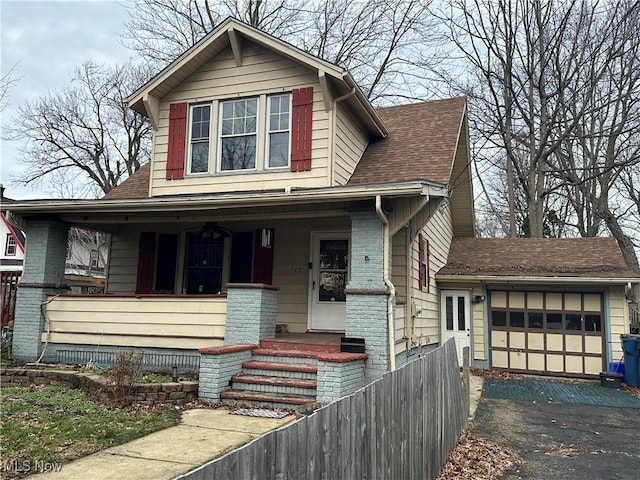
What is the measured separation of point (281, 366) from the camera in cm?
737

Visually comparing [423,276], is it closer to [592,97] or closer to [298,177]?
[298,177]

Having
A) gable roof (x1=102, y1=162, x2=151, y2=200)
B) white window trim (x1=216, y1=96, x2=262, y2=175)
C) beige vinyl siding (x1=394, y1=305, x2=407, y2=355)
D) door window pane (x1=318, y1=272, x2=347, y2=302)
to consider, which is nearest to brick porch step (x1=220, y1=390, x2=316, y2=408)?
beige vinyl siding (x1=394, y1=305, x2=407, y2=355)

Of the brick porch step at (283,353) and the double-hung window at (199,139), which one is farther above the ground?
the double-hung window at (199,139)

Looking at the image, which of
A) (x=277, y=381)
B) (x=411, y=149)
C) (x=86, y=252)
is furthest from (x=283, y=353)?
(x=86, y=252)

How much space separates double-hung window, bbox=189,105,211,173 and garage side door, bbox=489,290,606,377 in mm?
8157

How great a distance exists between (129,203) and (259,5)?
15355 mm

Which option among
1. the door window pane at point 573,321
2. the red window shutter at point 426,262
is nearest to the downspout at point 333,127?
the red window shutter at point 426,262

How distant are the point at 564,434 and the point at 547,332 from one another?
6252mm

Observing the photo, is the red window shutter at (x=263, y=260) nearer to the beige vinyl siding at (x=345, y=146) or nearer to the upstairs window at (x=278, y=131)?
the upstairs window at (x=278, y=131)

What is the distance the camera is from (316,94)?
9.49 m

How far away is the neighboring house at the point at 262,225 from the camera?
7805 millimetres

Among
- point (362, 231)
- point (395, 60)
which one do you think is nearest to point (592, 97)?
point (395, 60)

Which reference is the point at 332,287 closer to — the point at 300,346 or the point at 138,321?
the point at 300,346

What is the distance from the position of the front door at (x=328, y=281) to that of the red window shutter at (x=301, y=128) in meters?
1.51
